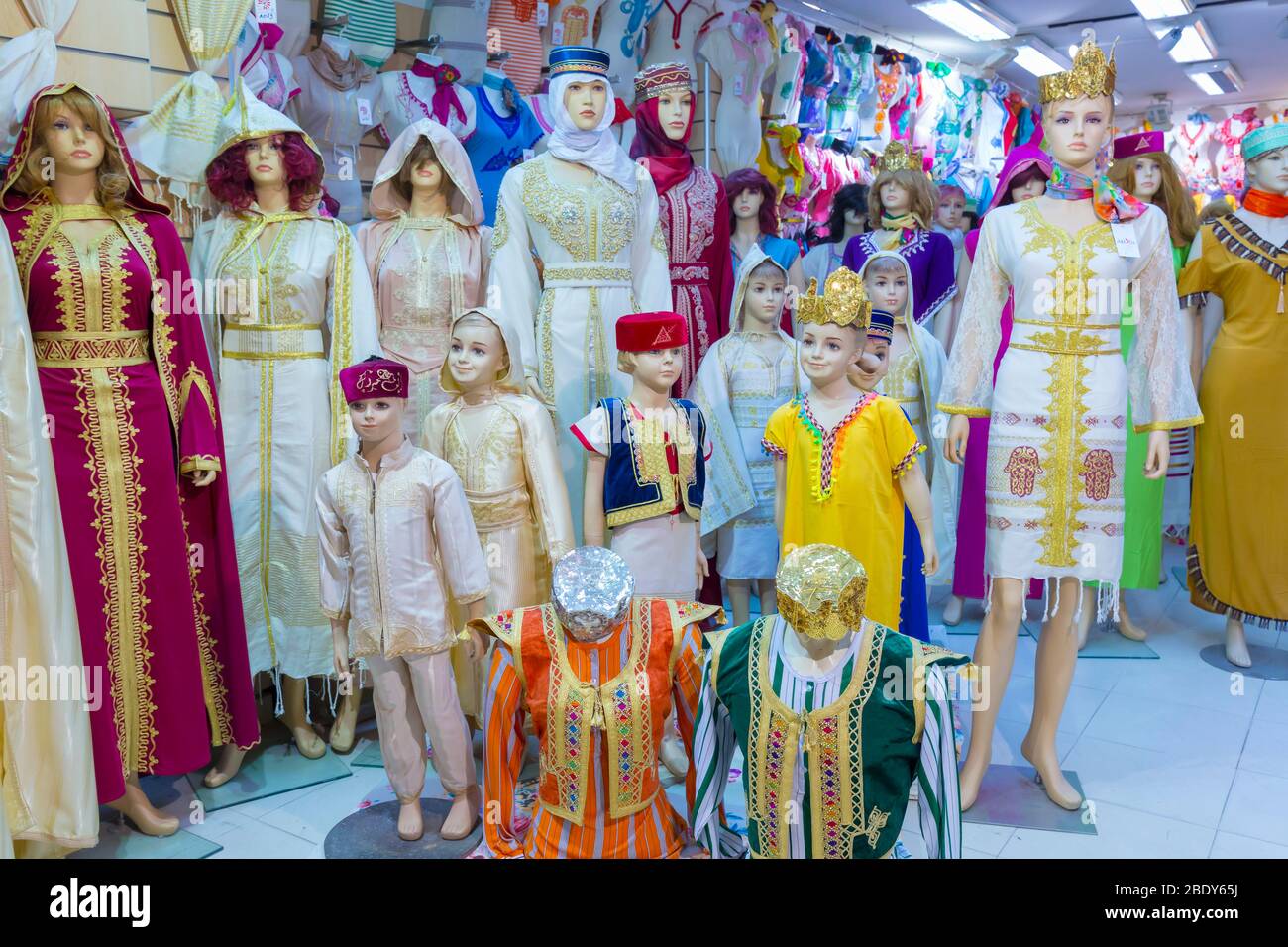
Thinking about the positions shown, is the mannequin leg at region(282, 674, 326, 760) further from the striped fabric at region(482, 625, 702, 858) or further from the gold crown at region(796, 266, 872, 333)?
the gold crown at region(796, 266, 872, 333)

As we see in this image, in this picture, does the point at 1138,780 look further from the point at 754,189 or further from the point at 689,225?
the point at 754,189

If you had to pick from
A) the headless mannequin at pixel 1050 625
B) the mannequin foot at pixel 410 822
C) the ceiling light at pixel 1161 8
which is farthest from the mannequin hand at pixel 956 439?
the ceiling light at pixel 1161 8

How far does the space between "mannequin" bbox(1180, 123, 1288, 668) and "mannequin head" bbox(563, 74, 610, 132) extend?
2268mm

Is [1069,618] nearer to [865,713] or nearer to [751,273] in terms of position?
[865,713]

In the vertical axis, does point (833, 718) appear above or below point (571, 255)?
below

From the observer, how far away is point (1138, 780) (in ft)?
10.5

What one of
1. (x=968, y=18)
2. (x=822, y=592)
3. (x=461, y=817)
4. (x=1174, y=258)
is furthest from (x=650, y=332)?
(x=968, y=18)

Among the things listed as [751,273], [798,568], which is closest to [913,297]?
[751,273]

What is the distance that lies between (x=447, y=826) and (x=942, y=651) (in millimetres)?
1386

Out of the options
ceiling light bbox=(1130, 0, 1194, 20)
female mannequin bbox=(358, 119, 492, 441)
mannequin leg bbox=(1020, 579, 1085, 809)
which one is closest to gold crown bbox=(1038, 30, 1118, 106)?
mannequin leg bbox=(1020, 579, 1085, 809)

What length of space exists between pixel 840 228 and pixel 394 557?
12.1 ft

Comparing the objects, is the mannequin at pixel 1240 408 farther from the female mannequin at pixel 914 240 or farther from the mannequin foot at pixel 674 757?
the mannequin foot at pixel 674 757

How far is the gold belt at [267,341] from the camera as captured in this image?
3332 millimetres

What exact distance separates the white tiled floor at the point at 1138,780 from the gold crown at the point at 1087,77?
187 cm
